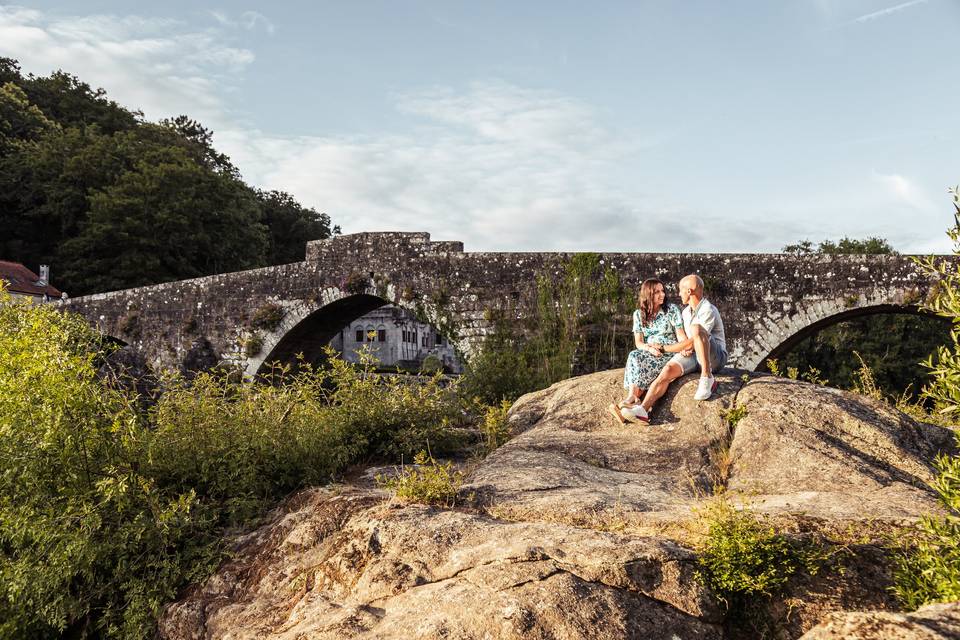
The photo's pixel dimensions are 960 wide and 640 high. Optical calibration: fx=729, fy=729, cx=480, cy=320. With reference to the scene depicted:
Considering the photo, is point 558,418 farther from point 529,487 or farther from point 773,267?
point 773,267

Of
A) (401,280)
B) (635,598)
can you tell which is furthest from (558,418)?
(401,280)

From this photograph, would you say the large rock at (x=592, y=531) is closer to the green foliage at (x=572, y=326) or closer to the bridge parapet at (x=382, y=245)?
the green foliage at (x=572, y=326)

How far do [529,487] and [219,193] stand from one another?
3111 centimetres

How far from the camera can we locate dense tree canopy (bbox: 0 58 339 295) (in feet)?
96.1

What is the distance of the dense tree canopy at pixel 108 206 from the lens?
96.1 ft

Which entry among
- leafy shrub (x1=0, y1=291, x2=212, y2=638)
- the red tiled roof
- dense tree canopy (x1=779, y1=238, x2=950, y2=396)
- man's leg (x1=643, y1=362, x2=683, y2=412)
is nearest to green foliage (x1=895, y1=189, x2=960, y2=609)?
man's leg (x1=643, y1=362, x2=683, y2=412)

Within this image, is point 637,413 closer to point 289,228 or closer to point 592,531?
point 592,531

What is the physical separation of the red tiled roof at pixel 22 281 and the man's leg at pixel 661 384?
29848 mm

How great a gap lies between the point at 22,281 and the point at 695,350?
1238 inches

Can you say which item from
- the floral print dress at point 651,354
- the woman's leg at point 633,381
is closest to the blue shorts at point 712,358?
the floral print dress at point 651,354

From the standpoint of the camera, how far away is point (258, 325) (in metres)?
16.3

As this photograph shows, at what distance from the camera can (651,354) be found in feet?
20.9

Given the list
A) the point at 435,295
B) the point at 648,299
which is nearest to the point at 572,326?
the point at 435,295

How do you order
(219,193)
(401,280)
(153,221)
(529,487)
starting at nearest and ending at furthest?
(529,487)
(401,280)
(153,221)
(219,193)
